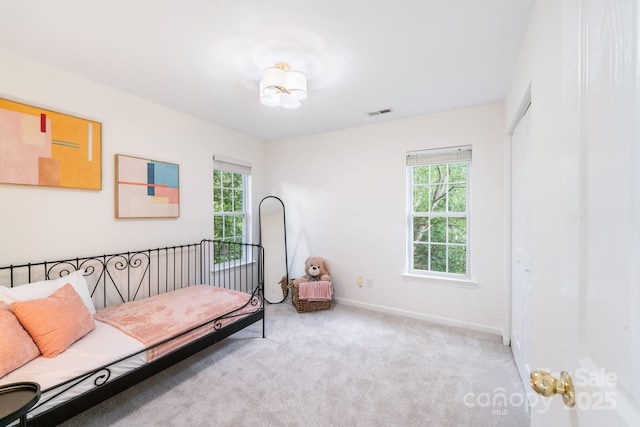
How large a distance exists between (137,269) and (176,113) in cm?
180

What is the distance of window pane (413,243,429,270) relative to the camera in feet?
11.0

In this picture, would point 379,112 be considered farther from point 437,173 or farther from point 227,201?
point 227,201

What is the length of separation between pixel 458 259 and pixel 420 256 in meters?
0.43

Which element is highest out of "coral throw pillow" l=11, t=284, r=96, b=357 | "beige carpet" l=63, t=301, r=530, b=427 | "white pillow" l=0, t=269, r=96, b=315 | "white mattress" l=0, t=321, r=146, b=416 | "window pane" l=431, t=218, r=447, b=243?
"window pane" l=431, t=218, r=447, b=243

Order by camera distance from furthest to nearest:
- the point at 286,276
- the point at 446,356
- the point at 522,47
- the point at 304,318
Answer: the point at 286,276 < the point at 304,318 < the point at 446,356 < the point at 522,47

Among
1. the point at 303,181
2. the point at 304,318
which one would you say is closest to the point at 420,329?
the point at 304,318

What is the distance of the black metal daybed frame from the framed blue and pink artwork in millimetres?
428

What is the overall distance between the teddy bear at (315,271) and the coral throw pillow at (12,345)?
2.48m

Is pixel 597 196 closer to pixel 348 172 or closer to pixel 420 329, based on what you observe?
pixel 420 329

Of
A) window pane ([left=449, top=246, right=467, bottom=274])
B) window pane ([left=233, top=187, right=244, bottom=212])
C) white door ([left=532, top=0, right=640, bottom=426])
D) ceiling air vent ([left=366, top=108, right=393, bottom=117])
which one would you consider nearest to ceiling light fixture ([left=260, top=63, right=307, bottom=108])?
ceiling air vent ([left=366, top=108, right=393, bottom=117])

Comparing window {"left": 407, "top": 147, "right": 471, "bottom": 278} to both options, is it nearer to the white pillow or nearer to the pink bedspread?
Answer: the pink bedspread

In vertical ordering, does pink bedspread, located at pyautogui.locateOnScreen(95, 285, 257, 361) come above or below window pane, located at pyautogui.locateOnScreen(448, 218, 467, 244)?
below

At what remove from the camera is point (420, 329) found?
297cm

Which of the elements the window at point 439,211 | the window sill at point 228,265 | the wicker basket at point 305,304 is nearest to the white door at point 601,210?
the window at point 439,211
